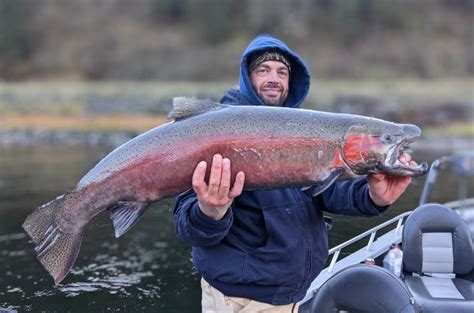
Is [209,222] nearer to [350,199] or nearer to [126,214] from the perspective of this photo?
[126,214]

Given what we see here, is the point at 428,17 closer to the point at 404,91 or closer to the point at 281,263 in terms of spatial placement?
the point at 404,91

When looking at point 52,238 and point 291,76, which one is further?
point 291,76

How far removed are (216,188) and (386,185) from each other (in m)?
0.95

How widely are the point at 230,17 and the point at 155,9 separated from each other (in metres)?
13.4

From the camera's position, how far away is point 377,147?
3.13 m

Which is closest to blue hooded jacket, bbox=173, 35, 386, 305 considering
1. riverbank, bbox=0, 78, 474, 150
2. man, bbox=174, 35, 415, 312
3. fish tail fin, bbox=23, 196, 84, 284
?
man, bbox=174, 35, 415, 312

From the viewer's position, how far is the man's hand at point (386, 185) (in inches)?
127

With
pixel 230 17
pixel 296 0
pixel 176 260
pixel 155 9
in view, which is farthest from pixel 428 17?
pixel 176 260

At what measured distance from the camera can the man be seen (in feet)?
10.3

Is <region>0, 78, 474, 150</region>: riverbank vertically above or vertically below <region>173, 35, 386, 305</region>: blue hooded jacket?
below

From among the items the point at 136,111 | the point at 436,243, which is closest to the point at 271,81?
the point at 436,243

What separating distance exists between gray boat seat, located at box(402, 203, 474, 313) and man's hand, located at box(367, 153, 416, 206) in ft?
11.5

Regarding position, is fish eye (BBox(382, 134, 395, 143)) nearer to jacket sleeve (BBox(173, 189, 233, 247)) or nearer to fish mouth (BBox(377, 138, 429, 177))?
fish mouth (BBox(377, 138, 429, 177))

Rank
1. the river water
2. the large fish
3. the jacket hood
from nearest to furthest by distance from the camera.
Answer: the large fish, the jacket hood, the river water
